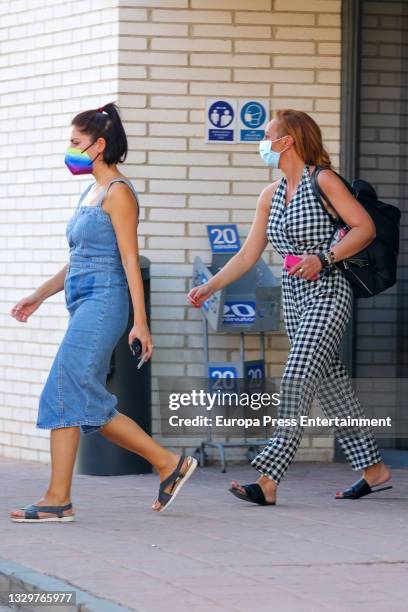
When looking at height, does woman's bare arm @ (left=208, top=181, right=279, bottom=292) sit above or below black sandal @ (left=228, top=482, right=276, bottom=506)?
above

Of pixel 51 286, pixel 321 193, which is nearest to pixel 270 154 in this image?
pixel 321 193

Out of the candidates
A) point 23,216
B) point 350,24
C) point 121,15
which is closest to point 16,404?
point 23,216

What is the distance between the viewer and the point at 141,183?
31.5 feet

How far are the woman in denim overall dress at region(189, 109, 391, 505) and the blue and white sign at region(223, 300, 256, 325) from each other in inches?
58.1

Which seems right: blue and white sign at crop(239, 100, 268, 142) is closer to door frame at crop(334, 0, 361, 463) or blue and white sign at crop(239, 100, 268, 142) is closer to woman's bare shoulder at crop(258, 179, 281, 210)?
door frame at crop(334, 0, 361, 463)

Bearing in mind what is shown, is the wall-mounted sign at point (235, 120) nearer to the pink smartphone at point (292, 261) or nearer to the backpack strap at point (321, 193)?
the backpack strap at point (321, 193)

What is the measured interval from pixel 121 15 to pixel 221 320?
2.09 meters

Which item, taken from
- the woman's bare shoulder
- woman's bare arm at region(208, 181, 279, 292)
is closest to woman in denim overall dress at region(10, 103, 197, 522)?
woman's bare arm at region(208, 181, 279, 292)

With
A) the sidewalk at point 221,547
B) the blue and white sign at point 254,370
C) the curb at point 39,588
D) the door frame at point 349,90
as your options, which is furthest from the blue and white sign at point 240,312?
the curb at point 39,588

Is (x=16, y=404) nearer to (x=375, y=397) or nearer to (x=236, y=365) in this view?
(x=236, y=365)

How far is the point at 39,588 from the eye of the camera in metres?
5.38

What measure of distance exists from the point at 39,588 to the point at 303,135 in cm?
323

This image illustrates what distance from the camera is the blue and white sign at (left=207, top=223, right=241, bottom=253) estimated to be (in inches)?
376

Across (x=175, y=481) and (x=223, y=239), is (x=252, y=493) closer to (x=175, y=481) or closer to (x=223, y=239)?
(x=175, y=481)
